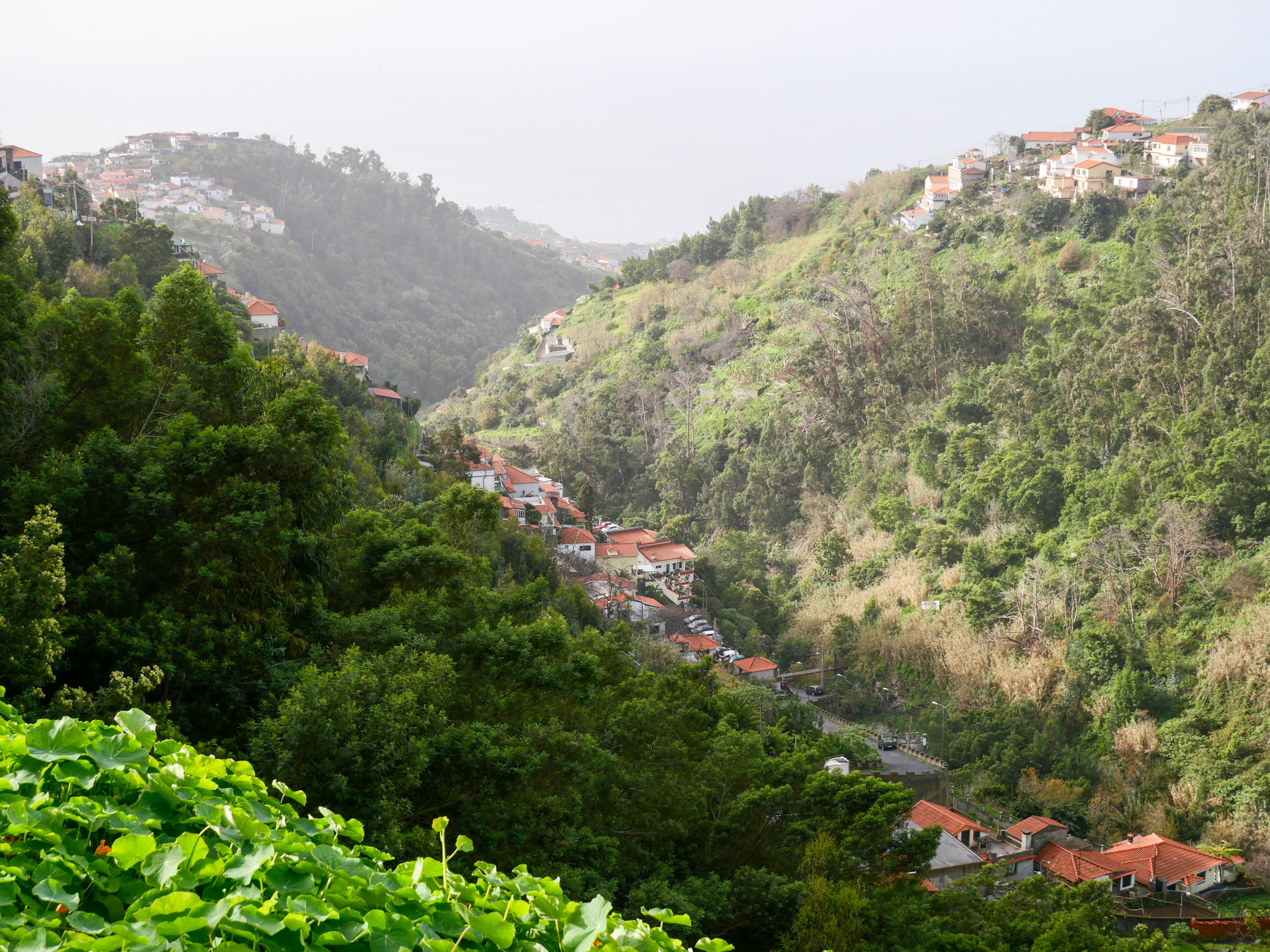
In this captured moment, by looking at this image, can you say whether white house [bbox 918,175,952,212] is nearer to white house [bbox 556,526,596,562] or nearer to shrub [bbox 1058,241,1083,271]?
shrub [bbox 1058,241,1083,271]

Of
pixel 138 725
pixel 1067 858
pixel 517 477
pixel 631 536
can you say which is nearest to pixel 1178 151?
pixel 631 536

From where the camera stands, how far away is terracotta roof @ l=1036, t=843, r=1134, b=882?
1420 centimetres

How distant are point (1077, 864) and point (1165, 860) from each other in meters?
1.62

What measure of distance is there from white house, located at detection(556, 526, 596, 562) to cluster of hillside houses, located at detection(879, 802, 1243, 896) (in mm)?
11792

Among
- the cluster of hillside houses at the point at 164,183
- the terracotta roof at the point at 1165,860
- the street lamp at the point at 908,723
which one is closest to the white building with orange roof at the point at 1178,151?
the street lamp at the point at 908,723

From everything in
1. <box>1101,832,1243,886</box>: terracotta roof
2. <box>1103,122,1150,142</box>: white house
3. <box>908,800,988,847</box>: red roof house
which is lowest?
<box>1101,832,1243,886</box>: terracotta roof

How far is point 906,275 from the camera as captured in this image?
34375 mm

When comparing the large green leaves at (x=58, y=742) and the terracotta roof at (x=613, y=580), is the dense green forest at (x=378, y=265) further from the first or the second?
the large green leaves at (x=58, y=742)

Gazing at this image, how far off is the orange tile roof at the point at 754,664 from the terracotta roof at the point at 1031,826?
23.7ft

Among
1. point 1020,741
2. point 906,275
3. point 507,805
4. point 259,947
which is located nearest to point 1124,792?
point 1020,741

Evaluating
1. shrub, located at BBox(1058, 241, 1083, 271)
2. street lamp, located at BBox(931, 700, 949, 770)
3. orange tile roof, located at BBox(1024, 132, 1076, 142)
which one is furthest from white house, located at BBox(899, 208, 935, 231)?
street lamp, located at BBox(931, 700, 949, 770)

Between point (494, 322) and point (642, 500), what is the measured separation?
3277 centimetres

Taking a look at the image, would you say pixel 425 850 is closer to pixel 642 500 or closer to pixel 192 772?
pixel 192 772

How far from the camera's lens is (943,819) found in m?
15.3
